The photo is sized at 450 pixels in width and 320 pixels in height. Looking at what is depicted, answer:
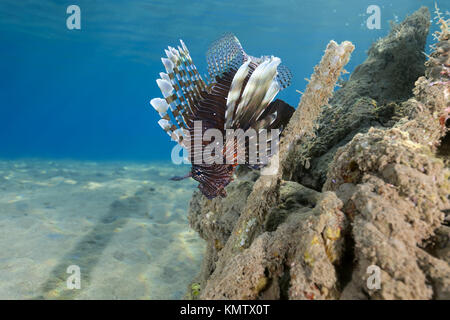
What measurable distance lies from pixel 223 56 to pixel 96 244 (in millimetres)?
3907

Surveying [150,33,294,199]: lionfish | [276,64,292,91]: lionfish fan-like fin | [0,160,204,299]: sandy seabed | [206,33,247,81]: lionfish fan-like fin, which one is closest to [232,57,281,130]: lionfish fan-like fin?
[150,33,294,199]: lionfish

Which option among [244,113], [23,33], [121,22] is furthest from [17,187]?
[23,33]

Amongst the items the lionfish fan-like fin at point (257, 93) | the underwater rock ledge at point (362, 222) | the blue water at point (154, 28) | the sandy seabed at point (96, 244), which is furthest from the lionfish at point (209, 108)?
the blue water at point (154, 28)

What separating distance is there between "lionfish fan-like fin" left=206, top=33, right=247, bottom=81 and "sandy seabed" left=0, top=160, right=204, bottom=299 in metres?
2.95

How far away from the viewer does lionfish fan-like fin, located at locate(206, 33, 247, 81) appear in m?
3.07

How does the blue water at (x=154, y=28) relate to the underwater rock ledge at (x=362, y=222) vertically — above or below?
above

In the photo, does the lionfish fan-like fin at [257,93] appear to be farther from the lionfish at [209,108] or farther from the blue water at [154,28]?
the blue water at [154,28]

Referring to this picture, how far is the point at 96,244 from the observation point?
15.6 feet

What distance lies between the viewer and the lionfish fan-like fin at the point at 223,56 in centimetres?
307

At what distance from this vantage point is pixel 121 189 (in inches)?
352

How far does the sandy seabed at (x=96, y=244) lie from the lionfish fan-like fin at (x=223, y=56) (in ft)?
9.69

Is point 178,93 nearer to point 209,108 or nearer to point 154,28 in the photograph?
point 209,108
